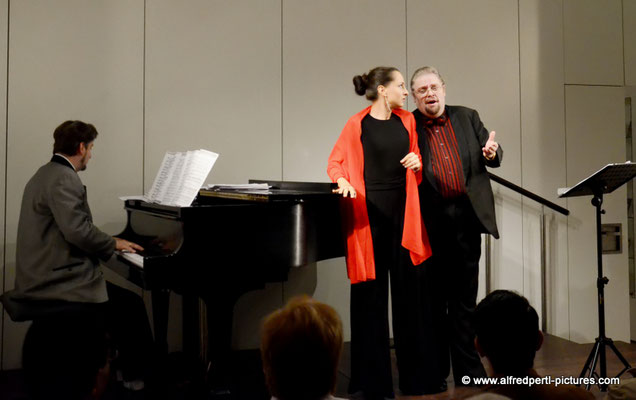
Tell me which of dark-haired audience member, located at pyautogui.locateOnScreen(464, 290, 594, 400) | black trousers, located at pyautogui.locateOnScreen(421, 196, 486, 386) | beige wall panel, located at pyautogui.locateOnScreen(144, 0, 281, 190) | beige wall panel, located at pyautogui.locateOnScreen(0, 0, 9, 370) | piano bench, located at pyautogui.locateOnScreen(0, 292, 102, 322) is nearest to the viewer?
dark-haired audience member, located at pyautogui.locateOnScreen(464, 290, 594, 400)

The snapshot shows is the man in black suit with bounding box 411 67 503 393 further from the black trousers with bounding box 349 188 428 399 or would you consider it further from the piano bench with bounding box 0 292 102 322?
the piano bench with bounding box 0 292 102 322

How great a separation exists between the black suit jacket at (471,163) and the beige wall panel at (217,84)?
4.29 ft

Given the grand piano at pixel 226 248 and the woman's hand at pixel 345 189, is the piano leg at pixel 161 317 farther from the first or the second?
the woman's hand at pixel 345 189

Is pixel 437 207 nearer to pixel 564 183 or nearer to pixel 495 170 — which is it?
pixel 495 170

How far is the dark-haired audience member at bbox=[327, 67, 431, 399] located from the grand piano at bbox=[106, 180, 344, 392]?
0.48 ft

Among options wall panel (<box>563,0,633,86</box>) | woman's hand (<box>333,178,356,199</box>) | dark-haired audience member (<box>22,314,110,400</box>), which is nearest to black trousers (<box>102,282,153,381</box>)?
woman's hand (<box>333,178,356,199</box>)

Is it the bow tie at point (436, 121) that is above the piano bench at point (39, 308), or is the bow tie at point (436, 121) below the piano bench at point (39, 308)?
above

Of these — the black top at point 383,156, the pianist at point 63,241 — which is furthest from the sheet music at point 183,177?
the black top at point 383,156

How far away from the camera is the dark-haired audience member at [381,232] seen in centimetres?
313

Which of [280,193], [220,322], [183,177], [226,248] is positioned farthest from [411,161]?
[220,322]

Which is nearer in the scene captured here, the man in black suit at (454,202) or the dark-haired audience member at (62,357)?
the dark-haired audience member at (62,357)

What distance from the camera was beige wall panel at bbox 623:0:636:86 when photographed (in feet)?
16.5

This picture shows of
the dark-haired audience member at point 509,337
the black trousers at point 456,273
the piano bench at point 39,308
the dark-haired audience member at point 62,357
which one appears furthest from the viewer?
the black trousers at point 456,273

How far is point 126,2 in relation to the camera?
159 inches
